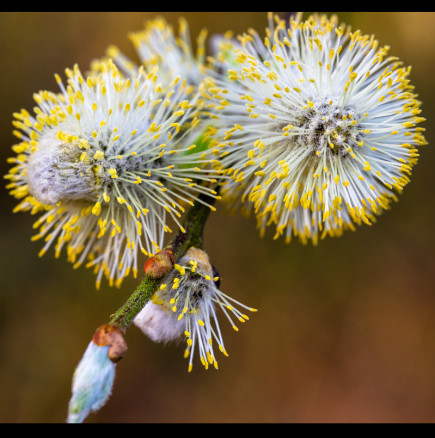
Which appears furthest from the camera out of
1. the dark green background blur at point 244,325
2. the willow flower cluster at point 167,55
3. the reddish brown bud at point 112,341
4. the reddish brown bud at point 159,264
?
the dark green background blur at point 244,325

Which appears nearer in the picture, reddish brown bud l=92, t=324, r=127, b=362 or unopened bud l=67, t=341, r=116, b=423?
unopened bud l=67, t=341, r=116, b=423

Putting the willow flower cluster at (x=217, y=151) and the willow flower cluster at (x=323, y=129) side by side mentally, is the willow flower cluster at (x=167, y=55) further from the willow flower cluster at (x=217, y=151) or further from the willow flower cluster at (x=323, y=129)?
the willow flower cluster at (x=323, y=129)

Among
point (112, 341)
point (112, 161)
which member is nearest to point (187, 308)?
point (112, 341)

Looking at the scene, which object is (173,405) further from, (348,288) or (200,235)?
(200,235)

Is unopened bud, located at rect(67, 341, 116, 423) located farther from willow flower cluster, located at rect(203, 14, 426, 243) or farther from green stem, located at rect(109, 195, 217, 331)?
willow flower cluster, located at rect(203, 14, 426, 243)

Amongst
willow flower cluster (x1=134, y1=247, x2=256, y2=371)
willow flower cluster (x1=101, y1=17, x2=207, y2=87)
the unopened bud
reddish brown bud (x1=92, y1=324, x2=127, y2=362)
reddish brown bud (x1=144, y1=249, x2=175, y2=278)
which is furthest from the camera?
willow flower cluster (x1=101, y1=17, x2=207, y2=87)

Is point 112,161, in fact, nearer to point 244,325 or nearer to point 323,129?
point 323,129

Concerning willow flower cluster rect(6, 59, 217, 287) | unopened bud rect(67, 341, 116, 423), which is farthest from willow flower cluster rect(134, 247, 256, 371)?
unopened bud rect(67, 341, 116, 423)

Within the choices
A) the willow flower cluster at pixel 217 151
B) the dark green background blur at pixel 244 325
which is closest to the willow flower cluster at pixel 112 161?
the willow flower cluster at pixel 217 151
